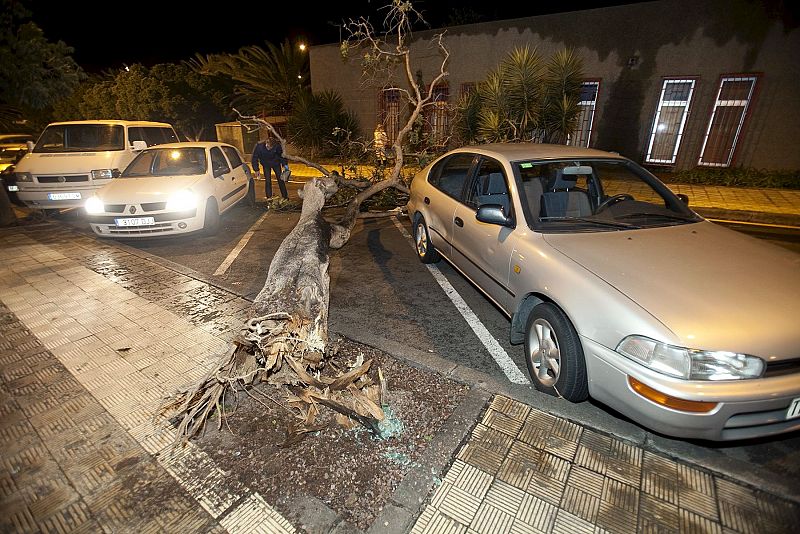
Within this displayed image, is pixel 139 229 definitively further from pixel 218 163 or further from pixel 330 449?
pixel 330 449

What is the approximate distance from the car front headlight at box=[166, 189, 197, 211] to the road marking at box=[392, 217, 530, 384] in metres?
3.97

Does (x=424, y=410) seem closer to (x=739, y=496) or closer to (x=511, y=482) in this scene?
(x=511, y=482)

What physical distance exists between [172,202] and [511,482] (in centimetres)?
629

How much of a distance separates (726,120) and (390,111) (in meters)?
10.4

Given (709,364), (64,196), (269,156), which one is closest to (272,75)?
(269,156)

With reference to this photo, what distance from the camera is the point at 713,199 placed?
8.72 m

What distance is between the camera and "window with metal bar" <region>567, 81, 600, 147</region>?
1175 cm

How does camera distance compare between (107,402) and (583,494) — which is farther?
(107,402)

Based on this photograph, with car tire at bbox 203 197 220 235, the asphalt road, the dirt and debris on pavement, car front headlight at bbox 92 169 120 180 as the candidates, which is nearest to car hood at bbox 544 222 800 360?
the asphalt road

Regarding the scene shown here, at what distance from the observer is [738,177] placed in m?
10.1

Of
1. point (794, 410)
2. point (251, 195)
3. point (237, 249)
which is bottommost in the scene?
point (237, 249)

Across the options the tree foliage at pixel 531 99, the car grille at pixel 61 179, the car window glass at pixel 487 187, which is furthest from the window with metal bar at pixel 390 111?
the car window glass at pixel 487 187

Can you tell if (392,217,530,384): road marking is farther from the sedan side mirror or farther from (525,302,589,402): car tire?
the sedan side mirror

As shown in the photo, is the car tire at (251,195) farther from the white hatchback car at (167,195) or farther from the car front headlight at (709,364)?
the car front headlight at (709,364)
